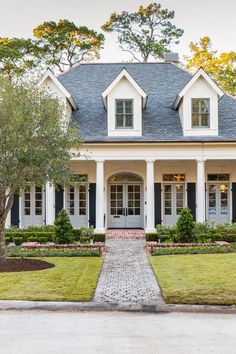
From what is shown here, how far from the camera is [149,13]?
41094 mm

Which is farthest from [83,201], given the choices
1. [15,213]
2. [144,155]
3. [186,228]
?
[186,228]

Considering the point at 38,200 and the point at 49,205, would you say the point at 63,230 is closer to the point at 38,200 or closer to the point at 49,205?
the point at 49,205

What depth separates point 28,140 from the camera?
13086 millimetres

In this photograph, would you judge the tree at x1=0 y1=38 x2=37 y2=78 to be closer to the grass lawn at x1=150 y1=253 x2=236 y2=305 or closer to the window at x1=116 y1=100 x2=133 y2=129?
the window at x1=116 y1=100 x2=133 y2=129

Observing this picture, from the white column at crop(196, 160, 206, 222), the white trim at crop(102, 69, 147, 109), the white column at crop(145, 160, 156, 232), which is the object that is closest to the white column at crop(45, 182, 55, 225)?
the white column at crop(145, 160, 156, 232)

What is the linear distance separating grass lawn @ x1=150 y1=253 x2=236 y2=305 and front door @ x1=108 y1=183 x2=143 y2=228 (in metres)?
8.24

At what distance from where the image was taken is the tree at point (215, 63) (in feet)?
111

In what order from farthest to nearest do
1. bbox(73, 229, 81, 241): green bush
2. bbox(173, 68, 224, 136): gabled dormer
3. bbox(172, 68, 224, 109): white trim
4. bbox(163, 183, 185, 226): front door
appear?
bbox(163, 183, 185, 226): front door, bbox(173, 68, 224, 136): gabled dormer, bbox(172, 68, 224, 109): white trim, bbox(73, 229, 81, 241): green bush

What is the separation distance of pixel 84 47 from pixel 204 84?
1900 cm

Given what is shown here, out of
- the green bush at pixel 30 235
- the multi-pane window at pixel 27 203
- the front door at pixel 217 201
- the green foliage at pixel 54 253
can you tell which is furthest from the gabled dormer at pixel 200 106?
the green foliage at pixel 54 253

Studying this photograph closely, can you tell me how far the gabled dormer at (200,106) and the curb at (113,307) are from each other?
13698mm

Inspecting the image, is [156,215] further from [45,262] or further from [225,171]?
[45,262]

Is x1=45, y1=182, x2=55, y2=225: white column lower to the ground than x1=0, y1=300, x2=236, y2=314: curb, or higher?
higher

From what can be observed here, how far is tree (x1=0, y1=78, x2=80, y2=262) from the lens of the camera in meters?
12.9
